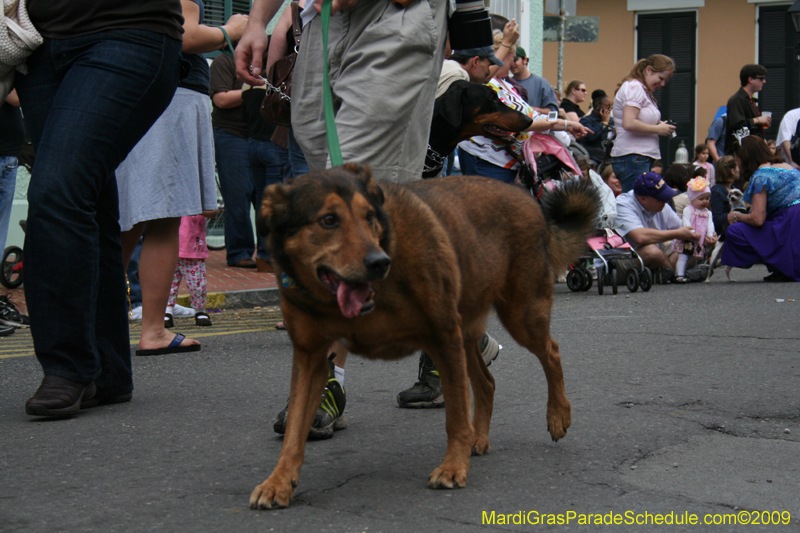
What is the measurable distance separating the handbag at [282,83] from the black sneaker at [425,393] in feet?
4.11

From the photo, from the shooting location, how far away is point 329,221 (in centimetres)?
270

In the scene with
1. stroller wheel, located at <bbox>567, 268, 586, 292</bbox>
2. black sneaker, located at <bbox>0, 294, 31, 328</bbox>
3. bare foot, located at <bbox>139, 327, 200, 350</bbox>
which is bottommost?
stroller wheel, located at <bbox>567, 268, 586, 292</bbox>

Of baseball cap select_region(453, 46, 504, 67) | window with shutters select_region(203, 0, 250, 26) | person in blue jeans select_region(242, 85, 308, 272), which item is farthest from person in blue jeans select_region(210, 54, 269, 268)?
baseball cap select_region(453, 46, 504, 67)

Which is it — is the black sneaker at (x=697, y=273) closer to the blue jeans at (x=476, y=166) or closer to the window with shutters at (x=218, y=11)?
the blue jeans at (x=476, y=166)

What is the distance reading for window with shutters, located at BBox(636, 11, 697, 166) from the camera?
25.3m

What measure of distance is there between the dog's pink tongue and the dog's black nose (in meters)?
0.08

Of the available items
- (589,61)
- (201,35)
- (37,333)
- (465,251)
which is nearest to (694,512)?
(465,251)

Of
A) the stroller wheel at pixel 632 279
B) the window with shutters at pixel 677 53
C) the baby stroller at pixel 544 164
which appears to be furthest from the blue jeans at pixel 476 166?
the window with shutters at pixel 677 53

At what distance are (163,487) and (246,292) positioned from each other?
6.26 meters

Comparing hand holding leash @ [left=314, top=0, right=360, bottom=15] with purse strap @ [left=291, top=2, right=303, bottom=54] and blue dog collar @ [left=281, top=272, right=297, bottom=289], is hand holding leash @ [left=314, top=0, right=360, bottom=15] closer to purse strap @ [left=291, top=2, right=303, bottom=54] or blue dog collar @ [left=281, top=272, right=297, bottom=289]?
purse strap @ [left=291, top=2, right=303, bottom=54]

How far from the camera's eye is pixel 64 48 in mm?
3701

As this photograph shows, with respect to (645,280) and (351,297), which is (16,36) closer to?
(351,297)

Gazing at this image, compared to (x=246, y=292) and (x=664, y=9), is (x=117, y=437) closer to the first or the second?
(x=246, y=292)

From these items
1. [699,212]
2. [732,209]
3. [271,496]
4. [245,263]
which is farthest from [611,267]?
[271,496]
